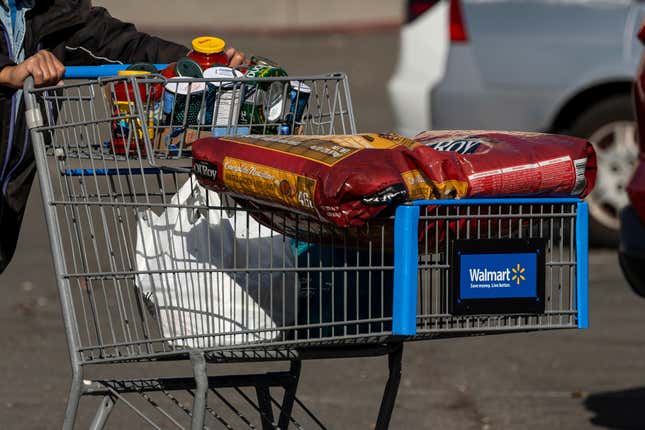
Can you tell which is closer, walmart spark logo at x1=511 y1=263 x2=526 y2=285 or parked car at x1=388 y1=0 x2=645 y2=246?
walmart spark logo at x1=511 y1=263 x2=526 y2=285

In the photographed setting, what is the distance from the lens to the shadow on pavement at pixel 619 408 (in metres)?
5.18

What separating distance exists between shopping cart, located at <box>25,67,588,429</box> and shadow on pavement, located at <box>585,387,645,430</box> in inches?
75.9

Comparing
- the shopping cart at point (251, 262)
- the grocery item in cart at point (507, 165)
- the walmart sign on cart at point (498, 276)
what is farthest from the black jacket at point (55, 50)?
the walmart sign on cart at point (498, 276)

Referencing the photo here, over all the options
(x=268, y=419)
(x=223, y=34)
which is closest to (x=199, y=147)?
(x=268, y=419)

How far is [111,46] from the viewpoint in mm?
4070

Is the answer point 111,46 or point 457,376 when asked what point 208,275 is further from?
point 457,376

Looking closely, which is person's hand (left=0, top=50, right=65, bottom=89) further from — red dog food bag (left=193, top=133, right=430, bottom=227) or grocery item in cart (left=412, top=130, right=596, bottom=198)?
grocery item in cart (left=412, top=130, right=596, bottom=198)

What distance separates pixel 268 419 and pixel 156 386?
1.25 feet

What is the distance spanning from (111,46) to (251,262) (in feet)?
3.49

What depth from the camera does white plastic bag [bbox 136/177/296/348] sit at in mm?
3293

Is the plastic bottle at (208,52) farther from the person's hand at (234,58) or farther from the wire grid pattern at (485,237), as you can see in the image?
the wire grid pattern at (485,237)

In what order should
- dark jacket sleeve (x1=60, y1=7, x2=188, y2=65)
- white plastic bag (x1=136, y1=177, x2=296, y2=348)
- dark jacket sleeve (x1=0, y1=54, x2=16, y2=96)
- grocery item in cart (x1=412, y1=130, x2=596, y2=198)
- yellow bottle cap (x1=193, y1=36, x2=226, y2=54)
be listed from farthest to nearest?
dark jacket sleeve (x1=60, y1=7, x2=188, y2=65)
yellow bottle cap (x1=193, y1=36, x2=226, y2=54)
dark jacket sleeve (x1=0, y1=54, x2=16, y2=96)
white plastic bag (x1=136, y1=177, x2=296, y2=348)
grocery item in cart (x1=412, y1=130, x2=596, y2=198)

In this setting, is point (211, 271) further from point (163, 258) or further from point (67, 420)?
point (67, 420)

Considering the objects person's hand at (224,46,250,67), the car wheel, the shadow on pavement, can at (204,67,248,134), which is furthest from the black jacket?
the car wheel
